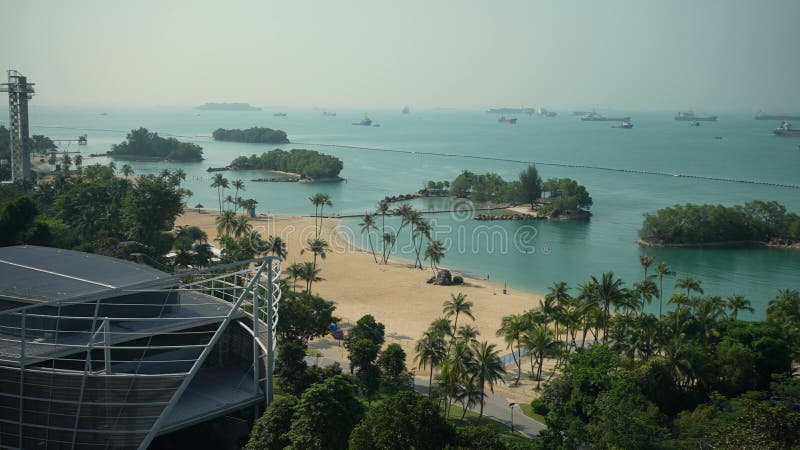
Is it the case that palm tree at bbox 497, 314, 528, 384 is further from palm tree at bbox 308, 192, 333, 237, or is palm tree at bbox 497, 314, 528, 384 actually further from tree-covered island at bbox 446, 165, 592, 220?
tree-covered island at bbox 446, 165, 592, 220

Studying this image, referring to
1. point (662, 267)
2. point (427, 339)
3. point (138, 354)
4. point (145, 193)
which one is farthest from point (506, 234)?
point (138, 354)

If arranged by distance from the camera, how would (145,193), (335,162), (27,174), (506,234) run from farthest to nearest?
1. (335,162)
2. (27,174)
3. (506,234)
4. (145,193)

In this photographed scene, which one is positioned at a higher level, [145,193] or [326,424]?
[145,193]

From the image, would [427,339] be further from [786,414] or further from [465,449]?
[786,414]

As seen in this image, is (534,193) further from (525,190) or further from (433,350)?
(433,350)

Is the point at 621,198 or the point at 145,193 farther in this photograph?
the point at 621,198

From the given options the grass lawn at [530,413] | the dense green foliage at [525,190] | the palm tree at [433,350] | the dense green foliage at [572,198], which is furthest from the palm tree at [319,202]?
the grass lawn at [530,413]

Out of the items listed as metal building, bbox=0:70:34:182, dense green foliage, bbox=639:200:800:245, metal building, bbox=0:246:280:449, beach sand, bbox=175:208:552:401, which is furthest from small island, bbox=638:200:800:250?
metal building, bbox=0:70:34:182
